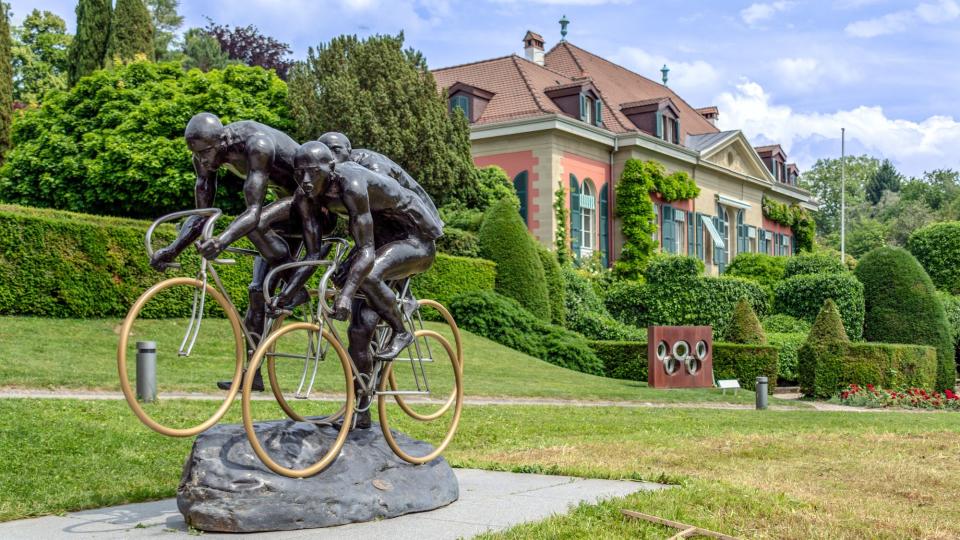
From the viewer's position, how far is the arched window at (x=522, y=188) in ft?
114

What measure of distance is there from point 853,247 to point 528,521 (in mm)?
77032

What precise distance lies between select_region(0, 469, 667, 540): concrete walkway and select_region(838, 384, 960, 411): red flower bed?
13939mm

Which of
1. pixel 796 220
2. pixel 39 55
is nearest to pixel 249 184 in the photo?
pixel 39 55

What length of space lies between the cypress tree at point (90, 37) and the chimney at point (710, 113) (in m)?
28.3

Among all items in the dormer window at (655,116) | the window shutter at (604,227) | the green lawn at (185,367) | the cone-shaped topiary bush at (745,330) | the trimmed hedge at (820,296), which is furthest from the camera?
the dormer window at (655,116)

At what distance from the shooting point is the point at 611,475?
8281mm

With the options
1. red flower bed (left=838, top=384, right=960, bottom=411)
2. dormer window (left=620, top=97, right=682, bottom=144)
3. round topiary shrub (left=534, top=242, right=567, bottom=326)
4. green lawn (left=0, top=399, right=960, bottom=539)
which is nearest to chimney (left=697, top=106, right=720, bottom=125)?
dormer window (left=620, top=97, right=682, bottom=144)

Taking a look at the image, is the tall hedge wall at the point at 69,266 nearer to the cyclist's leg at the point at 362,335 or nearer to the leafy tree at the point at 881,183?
the cyclist's leg at the point at 362,335

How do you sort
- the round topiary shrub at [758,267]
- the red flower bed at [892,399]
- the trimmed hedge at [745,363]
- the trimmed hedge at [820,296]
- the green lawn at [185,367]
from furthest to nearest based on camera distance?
the round topiary shrub at [758,267] → the trimmed hedge at [820,296] → the trimmed hedge at [745,363] → the red flower bed at [892,399] → the green lawn at [185,367]

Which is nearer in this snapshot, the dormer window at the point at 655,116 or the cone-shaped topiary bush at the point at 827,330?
the cone-shaped topiary bush at the point at 827,330

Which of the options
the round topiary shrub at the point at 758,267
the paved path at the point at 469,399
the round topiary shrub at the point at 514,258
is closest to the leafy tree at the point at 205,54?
the round topiary shrub at the point at 514,258

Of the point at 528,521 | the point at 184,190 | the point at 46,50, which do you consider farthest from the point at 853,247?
the point at 528,521

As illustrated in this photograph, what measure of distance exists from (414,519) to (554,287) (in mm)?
20410

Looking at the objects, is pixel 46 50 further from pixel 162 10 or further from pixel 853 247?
pixel 853 247
